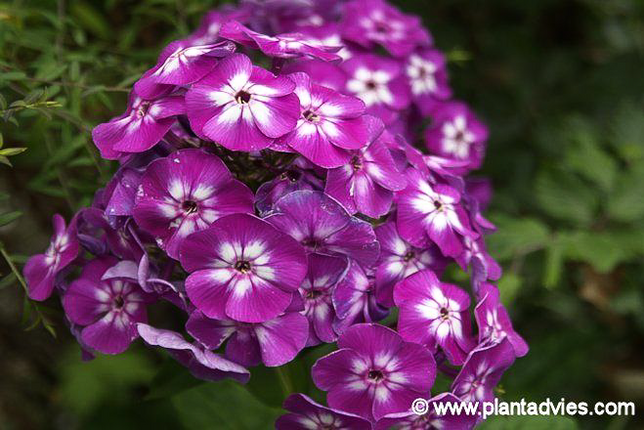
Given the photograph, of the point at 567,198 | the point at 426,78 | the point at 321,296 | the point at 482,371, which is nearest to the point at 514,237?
the point at 567,198

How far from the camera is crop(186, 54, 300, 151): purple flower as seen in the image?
→ 945mm

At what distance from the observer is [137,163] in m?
1.00

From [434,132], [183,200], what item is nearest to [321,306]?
[183,200]

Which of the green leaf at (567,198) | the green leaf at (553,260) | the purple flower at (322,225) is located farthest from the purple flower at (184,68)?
the green leaf at (567,198)

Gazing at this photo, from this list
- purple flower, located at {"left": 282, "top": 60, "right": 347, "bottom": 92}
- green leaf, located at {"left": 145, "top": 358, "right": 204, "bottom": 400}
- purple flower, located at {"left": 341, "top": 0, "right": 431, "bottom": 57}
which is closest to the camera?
green leaf, located at {"left": 145, "top": 358, "right": 204, "bottom": 400}

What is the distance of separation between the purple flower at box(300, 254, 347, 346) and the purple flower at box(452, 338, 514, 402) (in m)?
0.18

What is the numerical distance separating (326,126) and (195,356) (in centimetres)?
36

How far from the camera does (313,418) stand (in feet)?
3.21

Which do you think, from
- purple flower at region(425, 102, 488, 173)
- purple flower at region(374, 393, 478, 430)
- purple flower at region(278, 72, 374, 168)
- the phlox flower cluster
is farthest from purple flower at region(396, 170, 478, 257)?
purple flower at region(425, 102, 488, 173)

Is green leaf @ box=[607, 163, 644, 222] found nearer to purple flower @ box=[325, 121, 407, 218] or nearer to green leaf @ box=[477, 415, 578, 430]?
green leaf @ box=[477, 415, 578, 430]

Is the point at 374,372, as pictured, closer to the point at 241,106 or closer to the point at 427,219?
the point at 427,219

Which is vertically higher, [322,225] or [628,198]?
[322,225]

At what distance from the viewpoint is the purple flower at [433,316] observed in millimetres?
987

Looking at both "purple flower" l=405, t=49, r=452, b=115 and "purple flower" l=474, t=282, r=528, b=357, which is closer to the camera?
"purple flower" l=474, t=282, r=528, b=357
